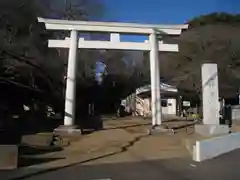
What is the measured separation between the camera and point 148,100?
166 ft

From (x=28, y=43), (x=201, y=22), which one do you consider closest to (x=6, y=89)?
(x=28, y=43)

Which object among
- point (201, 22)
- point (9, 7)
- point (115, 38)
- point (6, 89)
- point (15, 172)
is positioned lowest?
point (15, 172)

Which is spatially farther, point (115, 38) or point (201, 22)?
point (201, 22)

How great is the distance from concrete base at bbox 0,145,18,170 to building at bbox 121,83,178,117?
35129 mm

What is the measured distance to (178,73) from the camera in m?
44.4

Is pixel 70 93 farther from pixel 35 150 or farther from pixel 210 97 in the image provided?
pixel 210 97

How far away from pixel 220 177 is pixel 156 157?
171 inches

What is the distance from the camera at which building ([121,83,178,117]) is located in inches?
1838

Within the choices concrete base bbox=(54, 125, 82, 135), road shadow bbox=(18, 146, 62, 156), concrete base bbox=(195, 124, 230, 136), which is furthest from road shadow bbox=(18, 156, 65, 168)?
concrete base bbox=(195, 124, 230, 136)

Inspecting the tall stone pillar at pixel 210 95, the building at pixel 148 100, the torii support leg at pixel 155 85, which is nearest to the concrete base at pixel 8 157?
the tall stone pillar at pixel 210 95

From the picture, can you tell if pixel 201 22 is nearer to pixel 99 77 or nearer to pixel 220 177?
pixel 99 77

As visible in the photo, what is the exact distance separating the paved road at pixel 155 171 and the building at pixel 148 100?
33541mm

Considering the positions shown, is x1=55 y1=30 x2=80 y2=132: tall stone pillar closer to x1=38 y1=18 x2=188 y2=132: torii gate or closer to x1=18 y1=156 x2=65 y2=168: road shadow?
x1=38 y1=18 x2=188 y2=132: torii gate

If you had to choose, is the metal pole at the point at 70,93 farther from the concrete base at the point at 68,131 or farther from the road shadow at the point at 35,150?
the road shadow at the point at 35,150
